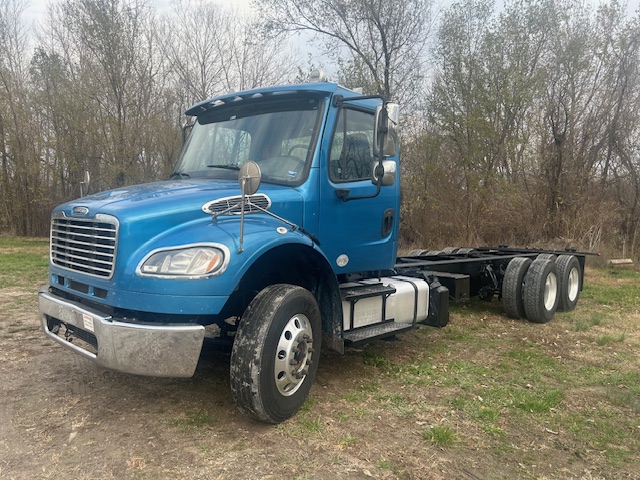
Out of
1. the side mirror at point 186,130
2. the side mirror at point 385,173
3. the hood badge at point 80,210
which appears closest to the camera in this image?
the hood badge at point 80,210

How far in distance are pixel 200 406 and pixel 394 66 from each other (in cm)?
1712

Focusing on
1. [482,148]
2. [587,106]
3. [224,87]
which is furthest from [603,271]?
[224,87]

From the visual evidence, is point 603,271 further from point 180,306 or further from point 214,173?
point 180,306

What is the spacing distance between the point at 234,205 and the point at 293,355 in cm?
120

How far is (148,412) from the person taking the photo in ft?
13.0

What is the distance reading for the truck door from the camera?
450cm

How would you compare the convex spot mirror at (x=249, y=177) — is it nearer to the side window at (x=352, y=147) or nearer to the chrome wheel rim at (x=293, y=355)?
the chrome wheel rim at (x=293, y=355)

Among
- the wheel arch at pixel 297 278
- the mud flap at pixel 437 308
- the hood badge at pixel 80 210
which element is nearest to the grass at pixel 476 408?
the mud flap at pixel 437 308

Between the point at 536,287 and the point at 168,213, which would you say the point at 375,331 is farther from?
the point at 536,287

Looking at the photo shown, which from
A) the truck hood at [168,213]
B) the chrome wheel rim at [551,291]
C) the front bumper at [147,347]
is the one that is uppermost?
the truck hood at [168,213]

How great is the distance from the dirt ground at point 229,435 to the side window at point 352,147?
1939 millimetres

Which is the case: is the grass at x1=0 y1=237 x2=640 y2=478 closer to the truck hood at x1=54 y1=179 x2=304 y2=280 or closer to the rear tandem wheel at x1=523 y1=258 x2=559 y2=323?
the rear tandem wheel at x1=523 y1=258 x2=559 y2=323

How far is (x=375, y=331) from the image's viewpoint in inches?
185

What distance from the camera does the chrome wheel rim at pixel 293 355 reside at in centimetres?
367
